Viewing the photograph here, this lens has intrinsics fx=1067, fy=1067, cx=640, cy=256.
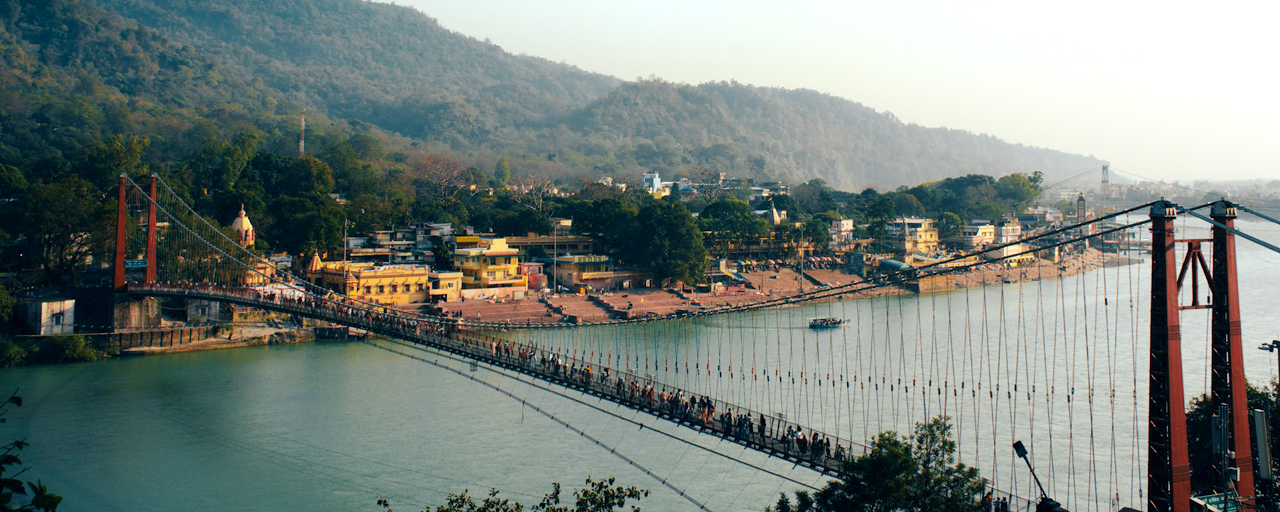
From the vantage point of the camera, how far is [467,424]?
13969mm

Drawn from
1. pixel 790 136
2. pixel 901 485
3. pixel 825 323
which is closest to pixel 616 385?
pixel 901 485

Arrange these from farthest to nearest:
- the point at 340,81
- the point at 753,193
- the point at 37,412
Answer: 1. the point at 340,81
2. the point at 753,193
3. the point at 37,412

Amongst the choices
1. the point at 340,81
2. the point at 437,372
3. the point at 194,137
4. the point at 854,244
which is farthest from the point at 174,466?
the point at 340,81

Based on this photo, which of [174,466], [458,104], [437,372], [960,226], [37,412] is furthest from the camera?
[458,104]

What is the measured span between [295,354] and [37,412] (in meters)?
5.55

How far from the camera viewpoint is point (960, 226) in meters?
39.6

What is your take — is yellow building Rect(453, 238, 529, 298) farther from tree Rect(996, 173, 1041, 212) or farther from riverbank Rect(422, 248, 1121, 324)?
tree Rect(996, 173, 1041, 212)

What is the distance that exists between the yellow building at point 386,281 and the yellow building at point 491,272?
2.25 feet

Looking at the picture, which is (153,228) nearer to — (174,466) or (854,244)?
(174,466)

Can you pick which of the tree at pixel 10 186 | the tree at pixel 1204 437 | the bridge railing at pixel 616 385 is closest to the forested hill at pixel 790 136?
the tree at pixel 10 186

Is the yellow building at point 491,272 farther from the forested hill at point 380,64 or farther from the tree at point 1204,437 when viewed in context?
the forested hill at point 380,64

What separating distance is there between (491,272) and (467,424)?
12179 mm

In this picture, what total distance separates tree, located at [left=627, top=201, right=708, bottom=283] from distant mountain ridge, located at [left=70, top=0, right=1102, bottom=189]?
38.8 meters

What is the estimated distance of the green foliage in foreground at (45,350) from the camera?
1753 cm
